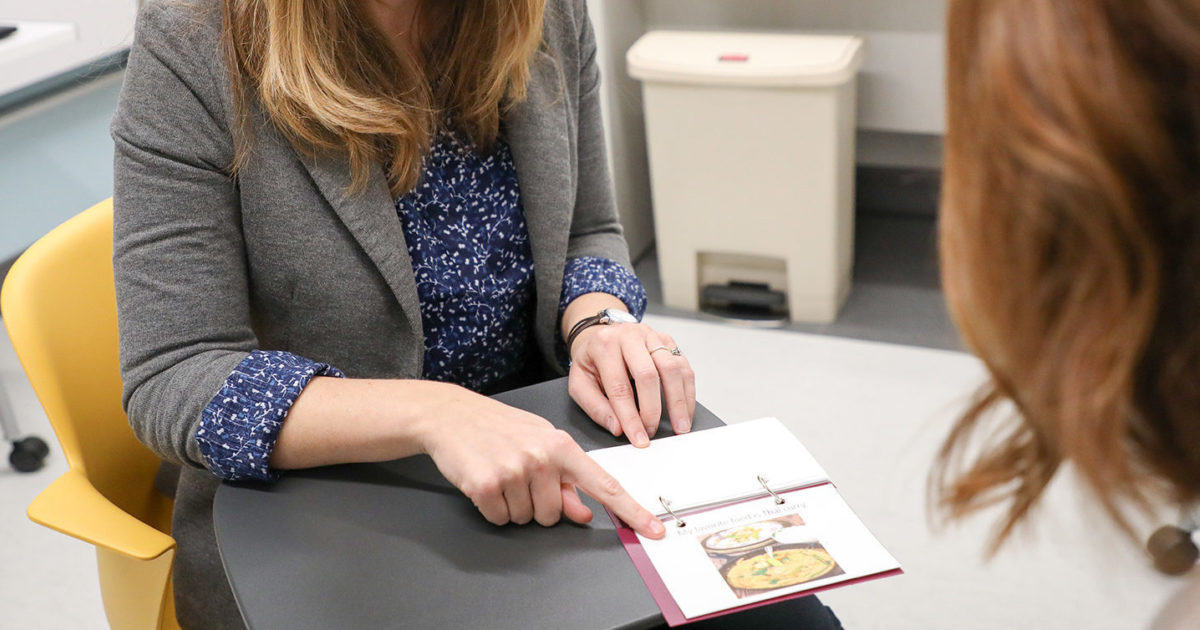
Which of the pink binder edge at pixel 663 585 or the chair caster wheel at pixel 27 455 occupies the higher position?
the pink binder edge at pixel 663 585

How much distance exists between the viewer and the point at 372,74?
106 centimetres

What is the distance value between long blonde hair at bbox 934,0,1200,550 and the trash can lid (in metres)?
1.98

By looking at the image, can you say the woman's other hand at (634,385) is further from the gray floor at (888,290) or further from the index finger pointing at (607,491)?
the gray floor at (888,290)

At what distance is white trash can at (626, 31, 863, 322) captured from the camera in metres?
2.43

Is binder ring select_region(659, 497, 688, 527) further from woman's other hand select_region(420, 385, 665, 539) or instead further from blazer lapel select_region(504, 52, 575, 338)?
blazer lapel select_region(504, 52, 575, 338)

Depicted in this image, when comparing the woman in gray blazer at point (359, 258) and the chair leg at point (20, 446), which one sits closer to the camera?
the woman in gray blazer at point (359, 258)

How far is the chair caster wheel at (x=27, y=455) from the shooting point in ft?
7.25

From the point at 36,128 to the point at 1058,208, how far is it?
2.34 metres

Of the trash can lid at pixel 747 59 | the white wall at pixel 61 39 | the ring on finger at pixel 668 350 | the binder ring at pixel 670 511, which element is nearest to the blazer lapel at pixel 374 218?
the ring on finger at pixel 668 350

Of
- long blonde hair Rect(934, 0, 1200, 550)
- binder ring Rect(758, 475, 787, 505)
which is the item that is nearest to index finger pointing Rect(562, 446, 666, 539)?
binder ring Rect(758, 475, 787, 505)

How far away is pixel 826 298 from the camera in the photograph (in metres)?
2.61

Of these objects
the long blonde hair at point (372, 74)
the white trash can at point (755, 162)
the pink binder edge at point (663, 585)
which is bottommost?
the white trash can at point (755, 162)

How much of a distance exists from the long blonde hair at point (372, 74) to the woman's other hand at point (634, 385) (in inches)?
11.2

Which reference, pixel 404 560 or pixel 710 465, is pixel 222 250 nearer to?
pixel 404 560
